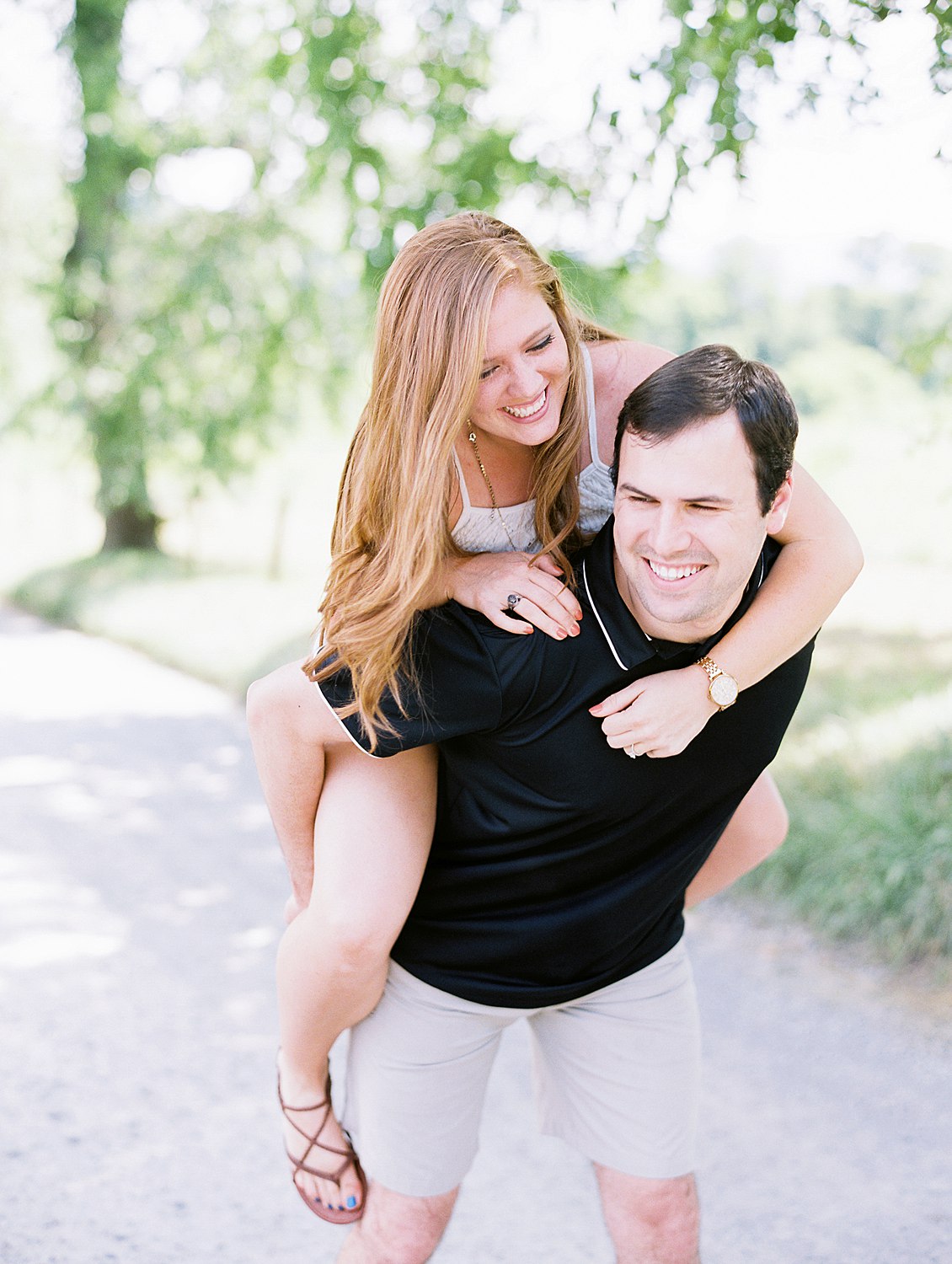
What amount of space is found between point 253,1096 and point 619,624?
2.41 metres

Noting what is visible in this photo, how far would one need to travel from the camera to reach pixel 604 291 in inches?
268

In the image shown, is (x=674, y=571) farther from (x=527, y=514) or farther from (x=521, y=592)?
(x=527, y=514)

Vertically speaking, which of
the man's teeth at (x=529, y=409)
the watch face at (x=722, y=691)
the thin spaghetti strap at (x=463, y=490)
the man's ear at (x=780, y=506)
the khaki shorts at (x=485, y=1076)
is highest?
the man's teeth at (x=529, y=409)

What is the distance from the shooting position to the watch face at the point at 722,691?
2.01 metres

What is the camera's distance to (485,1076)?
2.33 metres

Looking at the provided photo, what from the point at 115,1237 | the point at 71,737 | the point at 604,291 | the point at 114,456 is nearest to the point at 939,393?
the point at 604,291

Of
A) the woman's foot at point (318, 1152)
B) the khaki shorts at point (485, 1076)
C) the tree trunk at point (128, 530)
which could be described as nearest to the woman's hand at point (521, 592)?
the khaki shorts at point (485, 1076)

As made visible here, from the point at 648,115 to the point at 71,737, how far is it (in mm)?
5747

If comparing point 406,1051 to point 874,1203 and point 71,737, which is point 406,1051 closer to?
point 874,1203

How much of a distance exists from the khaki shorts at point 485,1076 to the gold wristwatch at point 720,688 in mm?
596

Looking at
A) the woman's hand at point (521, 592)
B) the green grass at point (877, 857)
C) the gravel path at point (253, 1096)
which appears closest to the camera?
the woman's hand at point (521, 592)

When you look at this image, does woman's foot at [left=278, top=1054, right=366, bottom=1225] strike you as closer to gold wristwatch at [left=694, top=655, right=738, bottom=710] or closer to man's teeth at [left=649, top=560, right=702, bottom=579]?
gold wristwatch at [left=694, top=655, right=738, bottom=710]

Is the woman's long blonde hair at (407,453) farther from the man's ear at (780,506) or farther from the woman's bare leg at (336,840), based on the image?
the man's ear at (780,506)

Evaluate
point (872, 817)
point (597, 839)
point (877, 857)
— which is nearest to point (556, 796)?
point (597, 839)
